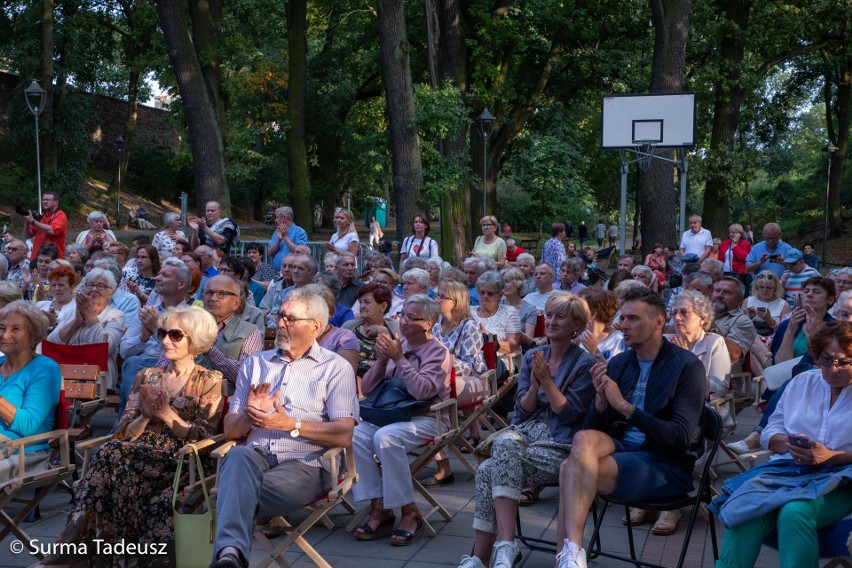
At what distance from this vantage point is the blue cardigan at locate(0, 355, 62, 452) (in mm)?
5129

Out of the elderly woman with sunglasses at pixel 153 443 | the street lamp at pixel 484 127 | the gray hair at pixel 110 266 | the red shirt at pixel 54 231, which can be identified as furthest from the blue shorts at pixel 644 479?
the street lamp at pixel 484 127

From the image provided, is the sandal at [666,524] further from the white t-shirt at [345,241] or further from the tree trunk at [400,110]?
the tree trunk at [400,110]

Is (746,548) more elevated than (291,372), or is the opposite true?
(291,372)

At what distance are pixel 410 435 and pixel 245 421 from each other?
3.88 ft

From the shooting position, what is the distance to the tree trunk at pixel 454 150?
1894 cm

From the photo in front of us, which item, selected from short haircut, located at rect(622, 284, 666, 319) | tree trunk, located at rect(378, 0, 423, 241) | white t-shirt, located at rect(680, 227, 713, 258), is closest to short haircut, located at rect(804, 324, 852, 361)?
short haircut, located at rect(622, 284, 666, 319)

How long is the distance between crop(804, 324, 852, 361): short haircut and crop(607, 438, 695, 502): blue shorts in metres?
0.84

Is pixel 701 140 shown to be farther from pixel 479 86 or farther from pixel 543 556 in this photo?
pixel 543 556

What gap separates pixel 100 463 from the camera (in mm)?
4637

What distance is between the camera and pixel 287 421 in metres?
4.56

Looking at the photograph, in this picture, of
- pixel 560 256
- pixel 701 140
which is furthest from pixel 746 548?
pixel 701 140

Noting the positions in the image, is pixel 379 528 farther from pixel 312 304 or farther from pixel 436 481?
pixel 312 304

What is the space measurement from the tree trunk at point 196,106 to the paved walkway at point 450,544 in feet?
36.8

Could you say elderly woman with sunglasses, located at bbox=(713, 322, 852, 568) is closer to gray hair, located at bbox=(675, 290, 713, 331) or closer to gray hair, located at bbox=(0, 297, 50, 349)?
gray hair, located at bbox=(675, 290, 713, 331)
